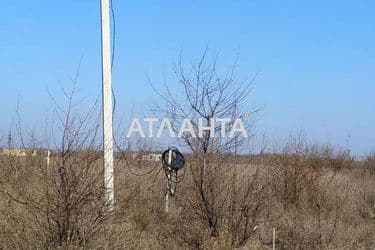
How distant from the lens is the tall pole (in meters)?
8.76

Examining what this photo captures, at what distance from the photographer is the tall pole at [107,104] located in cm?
876

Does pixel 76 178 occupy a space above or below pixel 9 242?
above

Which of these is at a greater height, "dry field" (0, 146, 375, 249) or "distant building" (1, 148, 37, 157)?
"distant building" (1, 148, 37, 157)

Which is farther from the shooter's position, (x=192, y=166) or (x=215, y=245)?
(x=192, y=166)

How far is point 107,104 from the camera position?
9.51 meters

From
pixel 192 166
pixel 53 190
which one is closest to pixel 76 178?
pixel 53 190

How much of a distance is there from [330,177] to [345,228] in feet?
12.7

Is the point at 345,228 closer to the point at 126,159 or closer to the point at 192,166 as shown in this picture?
the point at 192,166

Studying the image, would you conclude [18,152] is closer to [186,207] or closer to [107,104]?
[107,104]

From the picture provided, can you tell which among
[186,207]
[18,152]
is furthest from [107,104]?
[186,207]

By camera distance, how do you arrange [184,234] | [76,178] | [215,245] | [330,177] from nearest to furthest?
[76,178]
[215,245]
[184,234]
[330,177]

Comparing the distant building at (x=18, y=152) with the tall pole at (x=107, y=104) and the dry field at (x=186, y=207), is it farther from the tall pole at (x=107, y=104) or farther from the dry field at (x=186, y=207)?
the tall pole at (x=107, y=104)

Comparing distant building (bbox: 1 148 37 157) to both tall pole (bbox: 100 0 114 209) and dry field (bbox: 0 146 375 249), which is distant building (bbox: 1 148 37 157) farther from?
tall pole (bbox: 100 0 114 209)

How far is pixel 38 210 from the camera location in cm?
836
